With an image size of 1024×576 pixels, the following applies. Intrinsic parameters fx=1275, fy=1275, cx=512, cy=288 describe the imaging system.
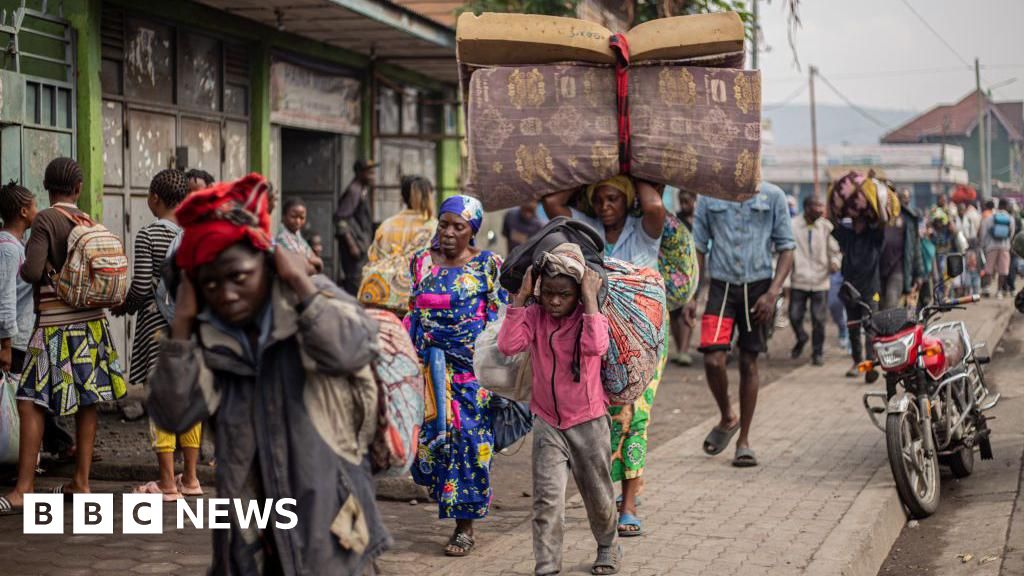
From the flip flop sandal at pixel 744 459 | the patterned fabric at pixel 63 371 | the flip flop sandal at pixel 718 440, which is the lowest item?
the flip flop sandal at pixel 744 459

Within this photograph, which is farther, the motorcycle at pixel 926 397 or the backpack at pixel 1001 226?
the backpack at pixel 1001 226

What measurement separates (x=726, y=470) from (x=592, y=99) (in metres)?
2.77

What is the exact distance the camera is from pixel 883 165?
71125 mm

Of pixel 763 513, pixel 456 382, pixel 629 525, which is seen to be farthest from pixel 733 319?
pixel 456 382

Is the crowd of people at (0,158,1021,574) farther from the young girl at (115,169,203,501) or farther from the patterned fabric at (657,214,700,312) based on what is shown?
the patterned fabric at (657,214,700,312)

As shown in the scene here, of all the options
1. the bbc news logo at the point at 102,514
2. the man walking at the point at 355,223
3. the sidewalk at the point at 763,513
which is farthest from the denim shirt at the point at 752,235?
the man walking at the point at 355,223

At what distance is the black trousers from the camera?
1438 cm

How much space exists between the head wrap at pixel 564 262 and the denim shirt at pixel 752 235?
3230 mm

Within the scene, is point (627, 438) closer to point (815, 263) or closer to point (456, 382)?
point (456, 382)

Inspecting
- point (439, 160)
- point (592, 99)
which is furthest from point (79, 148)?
point (439, 160)

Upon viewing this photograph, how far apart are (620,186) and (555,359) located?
5.45 feet

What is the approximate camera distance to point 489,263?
6.34m

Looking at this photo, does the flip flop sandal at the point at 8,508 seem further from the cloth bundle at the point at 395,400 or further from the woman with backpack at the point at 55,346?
the cloth bundle at the point at 395,400

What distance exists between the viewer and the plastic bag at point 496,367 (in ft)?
18.3
